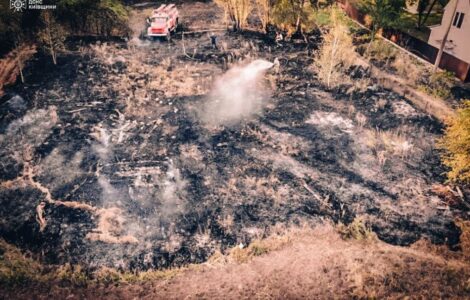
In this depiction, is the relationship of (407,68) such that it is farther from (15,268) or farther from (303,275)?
(15,268)

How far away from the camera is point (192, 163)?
13477mm

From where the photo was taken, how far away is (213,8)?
1185 inches

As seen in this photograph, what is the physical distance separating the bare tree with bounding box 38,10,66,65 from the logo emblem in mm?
1374

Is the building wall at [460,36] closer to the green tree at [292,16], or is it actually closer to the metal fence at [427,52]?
the metal fence at [427,52]

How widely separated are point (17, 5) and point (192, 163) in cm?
1567

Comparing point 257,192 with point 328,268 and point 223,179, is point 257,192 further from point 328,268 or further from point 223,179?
point 328,268

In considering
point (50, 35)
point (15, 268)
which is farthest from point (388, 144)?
point (50, 35)

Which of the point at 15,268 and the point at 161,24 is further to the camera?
the point at 161,24

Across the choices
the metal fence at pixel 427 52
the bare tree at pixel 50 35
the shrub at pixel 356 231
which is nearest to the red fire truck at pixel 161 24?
the bare tree at pixel 50 35

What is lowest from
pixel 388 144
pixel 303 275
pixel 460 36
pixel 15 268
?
pixel 15 268

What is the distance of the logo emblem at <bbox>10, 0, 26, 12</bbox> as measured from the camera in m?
19.1

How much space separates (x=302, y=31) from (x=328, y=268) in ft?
66.1

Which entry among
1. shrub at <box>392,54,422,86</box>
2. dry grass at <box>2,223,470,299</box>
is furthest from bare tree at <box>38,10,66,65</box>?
shrub at <box>392,54,422,86</box>

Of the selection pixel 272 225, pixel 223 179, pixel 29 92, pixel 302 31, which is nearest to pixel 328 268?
pixel 272 225
